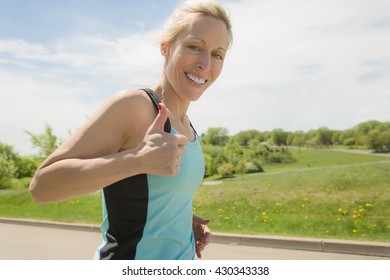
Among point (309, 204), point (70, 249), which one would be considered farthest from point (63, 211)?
point (309, 204)

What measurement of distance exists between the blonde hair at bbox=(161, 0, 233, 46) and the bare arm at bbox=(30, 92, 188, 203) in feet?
1.34

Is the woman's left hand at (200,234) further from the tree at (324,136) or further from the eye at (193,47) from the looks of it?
the tree at (324,136)

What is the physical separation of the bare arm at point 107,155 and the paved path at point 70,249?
5143mm

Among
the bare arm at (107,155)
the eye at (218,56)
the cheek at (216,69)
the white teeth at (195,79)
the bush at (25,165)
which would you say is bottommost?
the bare arm at (107,155)

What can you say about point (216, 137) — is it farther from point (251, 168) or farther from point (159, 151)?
point (159, 151)

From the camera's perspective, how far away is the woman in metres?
1.30

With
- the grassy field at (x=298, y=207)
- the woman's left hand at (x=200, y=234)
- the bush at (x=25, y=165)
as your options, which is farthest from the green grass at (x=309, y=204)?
the bush at (x=25, y=165)

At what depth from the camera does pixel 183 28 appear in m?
1.66

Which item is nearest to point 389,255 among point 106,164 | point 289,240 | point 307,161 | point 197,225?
point 289,240

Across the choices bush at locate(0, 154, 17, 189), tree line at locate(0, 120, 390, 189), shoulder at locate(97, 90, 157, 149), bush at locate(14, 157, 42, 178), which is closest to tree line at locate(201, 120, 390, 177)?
tree line at locate(0, 120, 390, 189)

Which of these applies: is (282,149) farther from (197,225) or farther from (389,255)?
(197,225)

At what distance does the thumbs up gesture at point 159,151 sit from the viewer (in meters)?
1.31

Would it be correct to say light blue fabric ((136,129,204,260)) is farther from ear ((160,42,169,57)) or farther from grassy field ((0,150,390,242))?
grassy field ((0,150,390,242))

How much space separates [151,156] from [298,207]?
8.04 metres
